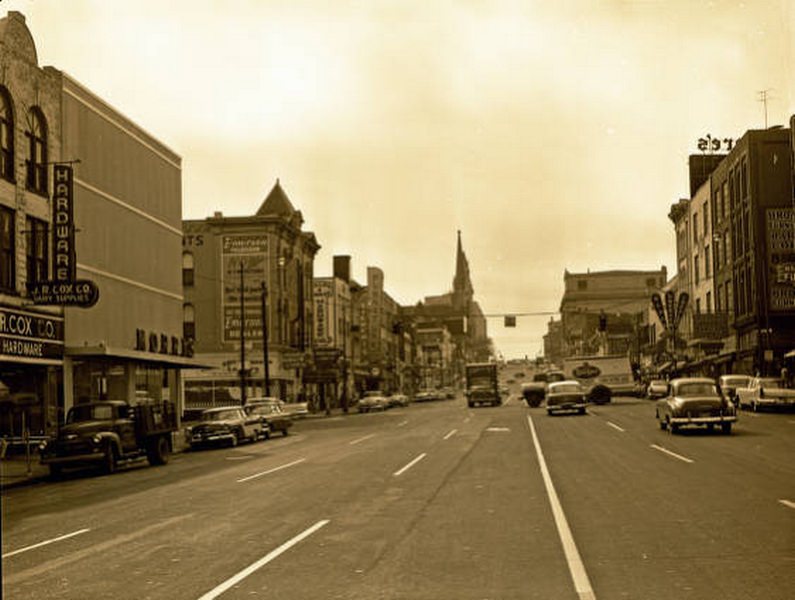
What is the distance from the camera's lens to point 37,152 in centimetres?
3462

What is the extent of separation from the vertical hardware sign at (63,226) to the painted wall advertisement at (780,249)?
138 feet

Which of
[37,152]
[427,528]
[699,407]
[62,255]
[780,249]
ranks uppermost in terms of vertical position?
[37,152]

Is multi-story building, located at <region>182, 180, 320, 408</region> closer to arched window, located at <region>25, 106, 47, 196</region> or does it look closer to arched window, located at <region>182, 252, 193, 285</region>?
arched window, located at <region>182, 252, 193, 285</region>

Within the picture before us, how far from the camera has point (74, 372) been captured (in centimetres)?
3684

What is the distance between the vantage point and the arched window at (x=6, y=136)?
105ft

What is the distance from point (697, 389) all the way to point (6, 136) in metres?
24.1

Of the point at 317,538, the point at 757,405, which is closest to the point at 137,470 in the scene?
the point at 317,538

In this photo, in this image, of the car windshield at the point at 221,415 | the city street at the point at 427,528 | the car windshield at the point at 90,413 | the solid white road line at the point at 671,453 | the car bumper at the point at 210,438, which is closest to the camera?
the city street at the point at 427,528

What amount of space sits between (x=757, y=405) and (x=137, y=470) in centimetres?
3100

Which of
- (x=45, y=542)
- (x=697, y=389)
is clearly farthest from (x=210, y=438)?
(x=45, y=542)

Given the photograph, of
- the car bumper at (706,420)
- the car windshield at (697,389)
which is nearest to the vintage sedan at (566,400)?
the car windshield at (697,389)

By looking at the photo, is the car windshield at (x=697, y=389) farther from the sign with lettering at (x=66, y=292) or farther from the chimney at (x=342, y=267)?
the chimney at (x=342, y=267)

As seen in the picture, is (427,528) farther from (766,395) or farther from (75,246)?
(766,395)

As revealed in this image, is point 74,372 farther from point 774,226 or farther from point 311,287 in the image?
point 311,287
